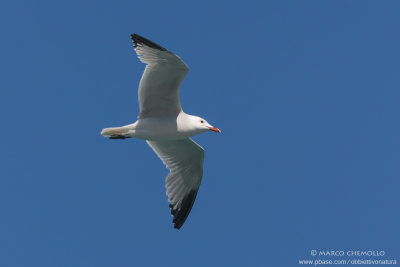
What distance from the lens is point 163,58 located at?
12.2m

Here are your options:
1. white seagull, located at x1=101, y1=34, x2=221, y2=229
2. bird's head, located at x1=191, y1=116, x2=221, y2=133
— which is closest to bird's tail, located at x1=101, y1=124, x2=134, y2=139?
white seagull, located at x1=101, y1=34, x2=221, y2=229

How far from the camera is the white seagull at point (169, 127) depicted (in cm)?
1236

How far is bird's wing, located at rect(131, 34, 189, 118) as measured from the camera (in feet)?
40.2

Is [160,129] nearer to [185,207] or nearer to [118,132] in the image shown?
[118,132]

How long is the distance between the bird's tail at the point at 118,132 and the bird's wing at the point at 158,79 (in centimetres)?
40

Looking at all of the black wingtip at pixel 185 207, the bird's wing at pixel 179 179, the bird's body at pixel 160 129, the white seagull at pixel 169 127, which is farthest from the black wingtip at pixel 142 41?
the black wingtip at pixel 185 207

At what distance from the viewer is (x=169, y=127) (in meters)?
13.0

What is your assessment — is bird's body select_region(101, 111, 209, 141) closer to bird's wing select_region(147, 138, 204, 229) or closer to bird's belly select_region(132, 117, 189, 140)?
bird's belly select_region(132, 117, 189, 140)

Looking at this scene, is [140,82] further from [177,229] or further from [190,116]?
[177,229]

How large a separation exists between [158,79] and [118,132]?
1.47m

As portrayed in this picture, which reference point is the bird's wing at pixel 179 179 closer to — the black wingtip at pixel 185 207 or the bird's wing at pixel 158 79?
the black wingtip at pixel 185 207

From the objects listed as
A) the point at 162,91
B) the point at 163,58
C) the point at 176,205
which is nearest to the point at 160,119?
the point at 162,91

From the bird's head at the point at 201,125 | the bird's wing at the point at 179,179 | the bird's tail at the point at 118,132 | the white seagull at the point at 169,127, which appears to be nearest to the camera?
the white seagull at the point at 169,127

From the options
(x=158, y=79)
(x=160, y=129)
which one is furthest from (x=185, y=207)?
(x=158, y=79)
